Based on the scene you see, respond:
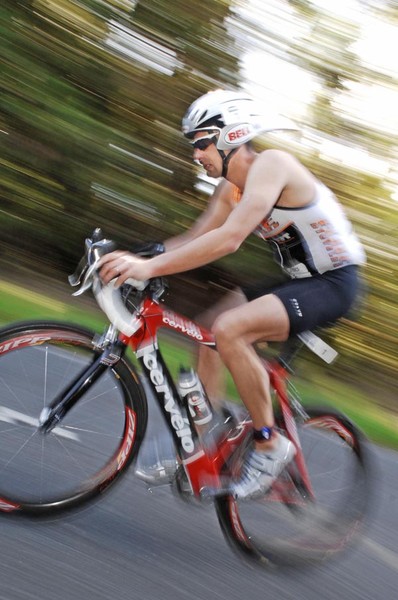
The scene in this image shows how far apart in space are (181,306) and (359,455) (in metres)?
7.35

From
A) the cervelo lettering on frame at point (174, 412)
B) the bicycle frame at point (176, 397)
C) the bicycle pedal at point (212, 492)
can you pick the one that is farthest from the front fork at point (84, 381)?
the bicycle pedal at point (212, 492)

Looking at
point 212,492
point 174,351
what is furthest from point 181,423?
point 174,351

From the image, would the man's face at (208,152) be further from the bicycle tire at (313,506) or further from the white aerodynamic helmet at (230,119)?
the bicycle tire at (313,506)

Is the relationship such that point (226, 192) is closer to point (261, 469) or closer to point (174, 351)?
point (261, 469)

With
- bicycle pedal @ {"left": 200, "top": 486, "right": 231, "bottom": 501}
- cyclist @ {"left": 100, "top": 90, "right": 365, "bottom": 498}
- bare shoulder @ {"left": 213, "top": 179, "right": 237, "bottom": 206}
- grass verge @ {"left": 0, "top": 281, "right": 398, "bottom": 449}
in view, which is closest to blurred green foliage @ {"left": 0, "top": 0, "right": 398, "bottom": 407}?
grass verge @ {"left": 0, "top": 281, "right": 398, "bottom": 449}

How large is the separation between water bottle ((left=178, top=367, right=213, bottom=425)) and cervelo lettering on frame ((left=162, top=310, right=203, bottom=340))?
19 centimetres

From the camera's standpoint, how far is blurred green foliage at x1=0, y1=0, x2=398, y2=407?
1045 cm

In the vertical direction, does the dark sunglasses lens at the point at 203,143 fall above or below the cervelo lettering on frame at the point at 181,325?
above

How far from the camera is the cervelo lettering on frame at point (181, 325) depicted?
371 cm

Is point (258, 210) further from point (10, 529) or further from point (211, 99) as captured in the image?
point (10, 529)

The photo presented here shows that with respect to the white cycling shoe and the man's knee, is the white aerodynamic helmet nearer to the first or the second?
the man's knee

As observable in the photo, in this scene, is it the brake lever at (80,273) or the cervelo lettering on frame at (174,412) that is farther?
the cervelo lettering on frame at (174,412)

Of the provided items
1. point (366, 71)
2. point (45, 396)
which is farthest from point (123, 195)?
point (45, 396)

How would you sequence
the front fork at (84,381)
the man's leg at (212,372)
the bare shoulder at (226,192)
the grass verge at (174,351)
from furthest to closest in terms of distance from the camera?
1. the grass verge at (174,351)
2. the bare shoulder at (226,192)
3. the man's leg at (212,372)
4. the front fork at (84,381)
